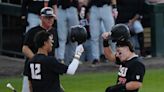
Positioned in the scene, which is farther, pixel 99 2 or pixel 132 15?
pixel 132 15

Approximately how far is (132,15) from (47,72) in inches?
322

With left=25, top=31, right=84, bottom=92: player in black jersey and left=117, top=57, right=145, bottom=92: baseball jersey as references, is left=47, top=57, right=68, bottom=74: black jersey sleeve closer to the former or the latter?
left=25, top=31, right=84, bottom=92: player in black jersey

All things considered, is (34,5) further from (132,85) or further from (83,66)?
(132,85)

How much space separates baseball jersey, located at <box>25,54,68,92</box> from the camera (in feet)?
25.0

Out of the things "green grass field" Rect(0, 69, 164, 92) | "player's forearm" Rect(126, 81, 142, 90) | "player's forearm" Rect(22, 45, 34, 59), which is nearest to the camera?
"player's forearm" Rect(126, 81, 142, 90)

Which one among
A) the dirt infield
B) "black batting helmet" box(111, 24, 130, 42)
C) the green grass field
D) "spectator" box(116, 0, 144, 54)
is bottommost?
the dirt infield

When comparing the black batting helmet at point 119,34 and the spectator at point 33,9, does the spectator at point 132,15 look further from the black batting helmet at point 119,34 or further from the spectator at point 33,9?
the black batting helmet at point 119,34

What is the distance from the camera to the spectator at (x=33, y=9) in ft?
45.2

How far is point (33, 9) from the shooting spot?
13883 millimetres

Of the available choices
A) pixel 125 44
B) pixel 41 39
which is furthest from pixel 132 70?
pixel 41 39

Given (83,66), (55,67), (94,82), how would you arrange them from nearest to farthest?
(55,67)
(94,82)
(83,66)

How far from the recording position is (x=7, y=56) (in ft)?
54.3

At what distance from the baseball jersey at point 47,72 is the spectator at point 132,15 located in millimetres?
7949

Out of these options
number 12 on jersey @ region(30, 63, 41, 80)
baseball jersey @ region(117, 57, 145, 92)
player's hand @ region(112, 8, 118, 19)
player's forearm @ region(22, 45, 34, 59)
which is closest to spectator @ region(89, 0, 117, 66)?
player's hand @ region(112, 8, 118, 19)
